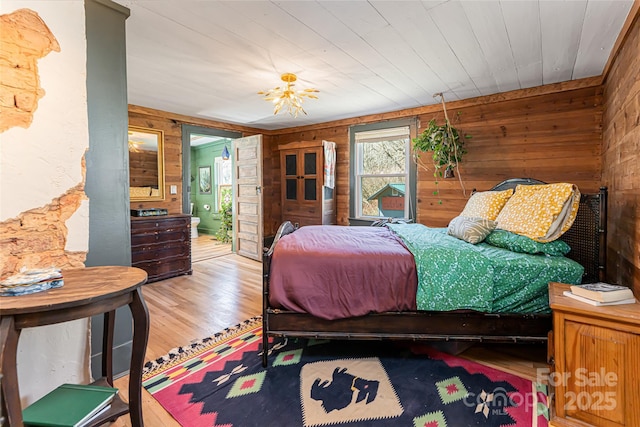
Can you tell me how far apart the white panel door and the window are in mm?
1540

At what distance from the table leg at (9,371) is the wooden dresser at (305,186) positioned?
3995 millimetres

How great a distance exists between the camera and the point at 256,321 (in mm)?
2852

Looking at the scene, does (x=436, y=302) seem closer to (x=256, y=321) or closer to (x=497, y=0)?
(x=256, y=321)

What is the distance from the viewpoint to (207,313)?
9.98 feet

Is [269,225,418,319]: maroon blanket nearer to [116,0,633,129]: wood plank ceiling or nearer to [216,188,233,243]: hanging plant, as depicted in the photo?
[116,0,633,129]: wood plank ceiling

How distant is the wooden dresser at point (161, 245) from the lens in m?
3.89

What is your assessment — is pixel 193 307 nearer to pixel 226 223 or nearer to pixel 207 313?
pixel 207 313

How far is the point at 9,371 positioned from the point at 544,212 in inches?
119

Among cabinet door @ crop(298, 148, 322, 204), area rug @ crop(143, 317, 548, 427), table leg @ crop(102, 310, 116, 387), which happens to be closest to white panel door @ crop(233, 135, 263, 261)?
cabinet door @ crop(298, 148, 322, 204)

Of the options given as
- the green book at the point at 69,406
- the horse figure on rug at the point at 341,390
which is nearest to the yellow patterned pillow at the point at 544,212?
the horse figure on rug at the point at 341,390

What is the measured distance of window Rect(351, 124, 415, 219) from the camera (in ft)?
14.6

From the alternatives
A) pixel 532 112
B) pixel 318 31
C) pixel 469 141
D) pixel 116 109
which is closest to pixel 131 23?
pixel 116 109

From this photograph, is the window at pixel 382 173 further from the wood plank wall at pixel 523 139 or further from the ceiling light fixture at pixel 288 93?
the ceiling light fixture at pixel 288 93

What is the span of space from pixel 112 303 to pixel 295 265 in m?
1.05
